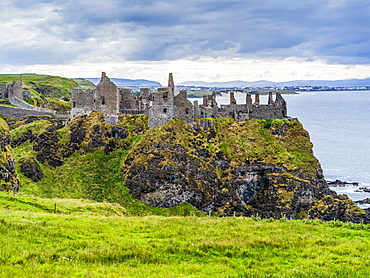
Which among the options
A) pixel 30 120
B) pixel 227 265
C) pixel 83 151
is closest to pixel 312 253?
pixel 227 265

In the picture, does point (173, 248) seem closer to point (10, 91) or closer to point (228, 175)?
point (228, 175)

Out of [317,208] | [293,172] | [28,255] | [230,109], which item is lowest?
[317,208]

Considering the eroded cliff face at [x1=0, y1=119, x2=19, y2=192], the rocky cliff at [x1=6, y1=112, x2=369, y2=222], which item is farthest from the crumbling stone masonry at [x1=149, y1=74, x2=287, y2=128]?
the eroded cliff face at [x1=0, y1=119, x2=19, y2=192]

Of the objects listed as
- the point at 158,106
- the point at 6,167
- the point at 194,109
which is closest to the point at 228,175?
the point at 194,109

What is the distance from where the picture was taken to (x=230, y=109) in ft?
334

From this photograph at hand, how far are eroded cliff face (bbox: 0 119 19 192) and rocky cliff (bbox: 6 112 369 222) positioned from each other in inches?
487

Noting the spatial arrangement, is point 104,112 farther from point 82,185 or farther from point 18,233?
point 18,233

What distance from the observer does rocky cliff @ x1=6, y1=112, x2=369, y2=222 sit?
8244 centimetres

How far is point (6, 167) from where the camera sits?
6178 centimetres

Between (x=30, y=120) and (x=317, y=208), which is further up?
(x=30, y=120)

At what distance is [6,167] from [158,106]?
36.5 metres

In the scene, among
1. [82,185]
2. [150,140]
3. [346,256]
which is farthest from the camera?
[150,140]

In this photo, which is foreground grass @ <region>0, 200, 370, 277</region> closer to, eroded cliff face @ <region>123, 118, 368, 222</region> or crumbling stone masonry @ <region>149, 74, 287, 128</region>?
eroded cliff face @ <region>123, 118, 368, 222</region>

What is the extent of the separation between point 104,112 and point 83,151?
996cm
